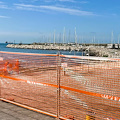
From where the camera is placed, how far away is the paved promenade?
5.23m

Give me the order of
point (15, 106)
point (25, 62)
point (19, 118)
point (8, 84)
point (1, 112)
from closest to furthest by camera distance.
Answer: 1. point (19, 118)
2. point (1, 112)
3. point (15, 106)
4. point (25, 62)
5. point (8, 84)

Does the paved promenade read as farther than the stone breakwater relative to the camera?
No

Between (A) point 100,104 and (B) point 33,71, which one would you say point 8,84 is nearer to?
(B) point 33,71

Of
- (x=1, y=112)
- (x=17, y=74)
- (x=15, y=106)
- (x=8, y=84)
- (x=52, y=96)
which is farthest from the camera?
(x=8, y=84)

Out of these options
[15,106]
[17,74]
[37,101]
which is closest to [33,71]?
[17,74]

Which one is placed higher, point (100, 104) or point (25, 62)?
point (25, 62)

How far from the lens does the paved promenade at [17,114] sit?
5.23 meters

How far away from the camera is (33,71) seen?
839 cm

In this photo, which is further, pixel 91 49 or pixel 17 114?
pixel 91 49

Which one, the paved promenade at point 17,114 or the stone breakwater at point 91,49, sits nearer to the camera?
the paved promenade at point 17,114

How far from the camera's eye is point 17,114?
5.47 m

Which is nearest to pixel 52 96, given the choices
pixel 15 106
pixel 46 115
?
pixel 15 106

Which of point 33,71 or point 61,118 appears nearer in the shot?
point 61,118

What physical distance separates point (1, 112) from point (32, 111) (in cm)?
77
